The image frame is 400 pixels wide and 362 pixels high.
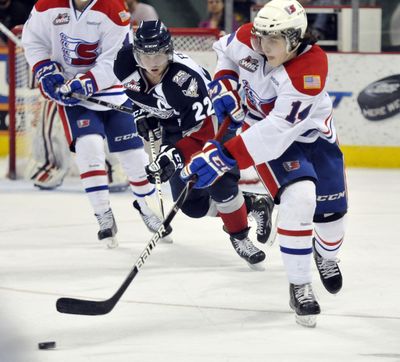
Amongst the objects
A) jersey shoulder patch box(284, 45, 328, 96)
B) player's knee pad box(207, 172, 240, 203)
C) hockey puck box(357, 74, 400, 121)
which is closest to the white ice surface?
player's knee pad box(207, 172, 240, 203)

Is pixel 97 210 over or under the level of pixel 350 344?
under

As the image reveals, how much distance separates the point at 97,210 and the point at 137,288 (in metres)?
0.83

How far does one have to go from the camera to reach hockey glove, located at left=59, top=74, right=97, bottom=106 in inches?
181

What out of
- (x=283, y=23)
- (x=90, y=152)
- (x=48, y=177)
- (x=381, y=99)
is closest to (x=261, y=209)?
(x=90, y=152)

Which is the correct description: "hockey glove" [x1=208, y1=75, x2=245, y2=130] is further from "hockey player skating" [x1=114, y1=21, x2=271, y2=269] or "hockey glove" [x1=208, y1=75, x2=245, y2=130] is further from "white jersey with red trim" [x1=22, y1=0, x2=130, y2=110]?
"white jersey with red trim" [x1=22, y1=0, x2=130, y2=110]

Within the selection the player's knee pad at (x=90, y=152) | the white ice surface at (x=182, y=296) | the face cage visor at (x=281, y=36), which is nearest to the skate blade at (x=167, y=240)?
the white ice surface at (x=182, y=296)

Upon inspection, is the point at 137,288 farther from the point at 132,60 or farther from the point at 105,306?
the point at 132,60

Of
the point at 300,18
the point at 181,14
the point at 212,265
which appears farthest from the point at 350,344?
the point at 181,14

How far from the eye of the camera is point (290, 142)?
3342mm

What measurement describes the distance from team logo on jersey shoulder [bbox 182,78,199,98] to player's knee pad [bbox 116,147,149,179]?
0.68 meters

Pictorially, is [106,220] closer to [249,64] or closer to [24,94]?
[249,64]

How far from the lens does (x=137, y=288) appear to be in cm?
390

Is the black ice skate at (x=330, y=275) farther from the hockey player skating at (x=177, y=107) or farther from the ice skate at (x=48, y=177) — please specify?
the ice skate at (x=48, y=177)

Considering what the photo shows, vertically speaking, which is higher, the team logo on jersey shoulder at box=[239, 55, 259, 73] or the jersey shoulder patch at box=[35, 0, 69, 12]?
the team logo on jersey shoulder at box=[239, 55, 259, 73]
